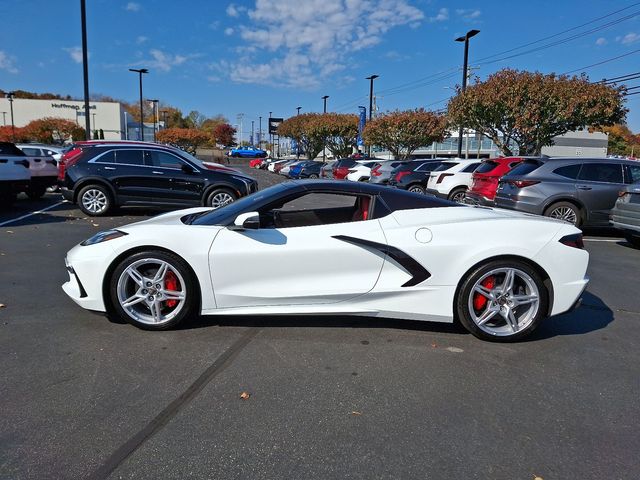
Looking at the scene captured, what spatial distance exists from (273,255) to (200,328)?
0.93 m

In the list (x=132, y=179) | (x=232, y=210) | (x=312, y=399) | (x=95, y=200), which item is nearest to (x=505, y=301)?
(x=312, y=399)

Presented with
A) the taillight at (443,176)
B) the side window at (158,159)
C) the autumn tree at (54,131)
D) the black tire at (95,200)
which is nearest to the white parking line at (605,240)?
the taillight at (443,176)

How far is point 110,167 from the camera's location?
36.0ft

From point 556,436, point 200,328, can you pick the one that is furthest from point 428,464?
point 200,328

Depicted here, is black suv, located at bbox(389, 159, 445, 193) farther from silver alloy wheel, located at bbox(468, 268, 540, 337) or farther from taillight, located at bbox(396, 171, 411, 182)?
silver alloy wheel, located at bbox(468, 268, 540, 337)

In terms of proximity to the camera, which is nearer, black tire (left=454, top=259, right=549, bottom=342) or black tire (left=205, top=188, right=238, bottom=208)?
black tire (left=454, top=259, right=549, bottom=342)

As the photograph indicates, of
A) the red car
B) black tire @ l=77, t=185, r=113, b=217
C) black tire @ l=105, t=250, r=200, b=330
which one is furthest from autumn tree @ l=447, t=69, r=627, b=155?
black tire @ l=105, t=250, r=200, b=330

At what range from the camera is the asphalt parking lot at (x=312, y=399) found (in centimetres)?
239

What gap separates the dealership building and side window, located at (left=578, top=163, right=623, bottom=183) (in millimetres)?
84232

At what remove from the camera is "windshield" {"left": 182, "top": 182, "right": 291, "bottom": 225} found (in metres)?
4.09

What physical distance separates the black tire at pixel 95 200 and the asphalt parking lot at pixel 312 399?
6.81 m

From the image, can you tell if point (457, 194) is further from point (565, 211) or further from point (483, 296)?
point (483, 296)

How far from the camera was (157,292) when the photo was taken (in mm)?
3980

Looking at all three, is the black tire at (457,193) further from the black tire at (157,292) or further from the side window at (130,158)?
the black tire at (157,292)
